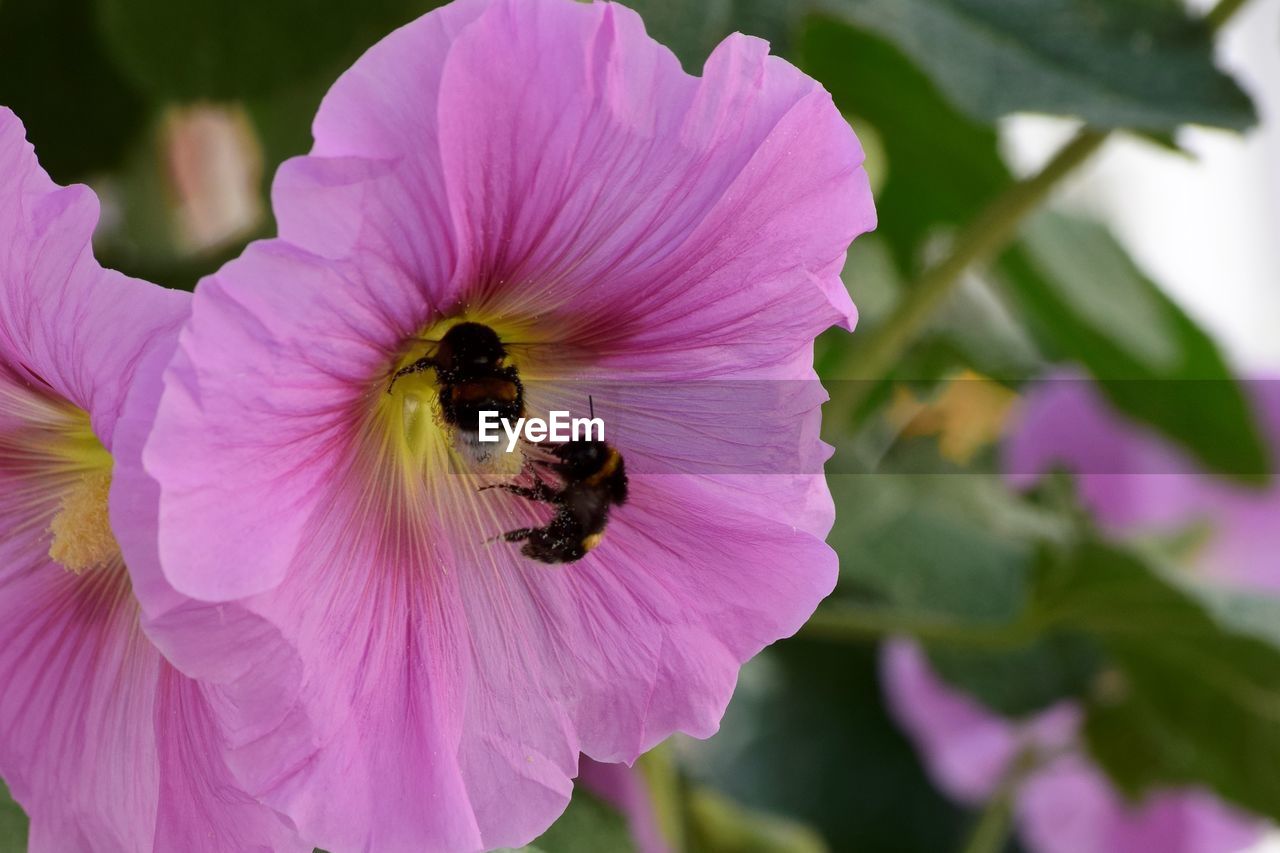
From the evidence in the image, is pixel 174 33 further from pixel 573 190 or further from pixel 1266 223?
pixel 1266 223

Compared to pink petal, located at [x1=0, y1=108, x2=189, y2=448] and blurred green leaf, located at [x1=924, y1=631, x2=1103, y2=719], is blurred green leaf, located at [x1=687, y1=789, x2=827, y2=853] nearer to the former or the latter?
blurred green leaf, located at [x1=924, y1=631, x2=1103, y2=719]

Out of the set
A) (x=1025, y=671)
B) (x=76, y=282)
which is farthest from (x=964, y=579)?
(x=76, y=282)

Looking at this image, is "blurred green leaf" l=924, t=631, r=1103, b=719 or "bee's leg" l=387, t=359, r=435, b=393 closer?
"bee's leg" l=387, t=359, r=435, b=393

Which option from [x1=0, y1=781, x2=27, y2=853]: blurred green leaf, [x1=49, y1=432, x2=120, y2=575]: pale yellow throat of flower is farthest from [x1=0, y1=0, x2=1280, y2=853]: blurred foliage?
[x1=49, y1=432, x2=120, y2=575]: pale yellow throat of flower

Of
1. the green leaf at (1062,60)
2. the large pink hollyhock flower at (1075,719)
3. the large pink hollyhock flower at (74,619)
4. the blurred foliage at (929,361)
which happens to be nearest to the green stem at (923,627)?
the blurred foliage at (929,361)

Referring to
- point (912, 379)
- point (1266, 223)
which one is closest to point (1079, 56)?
point (912, 379)

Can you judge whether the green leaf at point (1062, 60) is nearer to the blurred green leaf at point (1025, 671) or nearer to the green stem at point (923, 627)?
the green stem at point (923, 627)

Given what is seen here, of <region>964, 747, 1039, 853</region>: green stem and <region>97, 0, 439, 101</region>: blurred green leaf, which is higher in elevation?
<region>97, 0, 439, 101</region>: blurred green leaf

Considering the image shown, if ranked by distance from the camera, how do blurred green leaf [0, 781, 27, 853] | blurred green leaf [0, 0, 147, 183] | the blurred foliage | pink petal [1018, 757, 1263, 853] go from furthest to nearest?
1. pink petal [1018, 757, 1263, 853]
2. blurred green leaf [0, 0, 147, 183]
3. the blurred foliage
4. blurred green leaf [0, 781, 27, 853]
